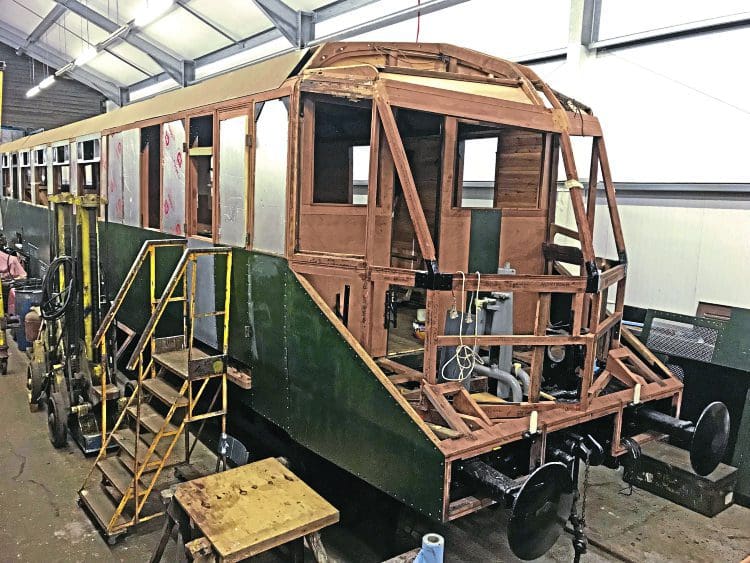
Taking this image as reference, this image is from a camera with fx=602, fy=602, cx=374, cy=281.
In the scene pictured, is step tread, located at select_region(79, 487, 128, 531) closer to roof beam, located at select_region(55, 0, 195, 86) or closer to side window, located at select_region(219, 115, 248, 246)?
side window, located at select_region(219, 115, 248, 246)

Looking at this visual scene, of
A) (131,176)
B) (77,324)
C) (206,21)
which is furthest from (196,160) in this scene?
(206,21)

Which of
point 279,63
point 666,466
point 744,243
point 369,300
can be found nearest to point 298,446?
point 369,300

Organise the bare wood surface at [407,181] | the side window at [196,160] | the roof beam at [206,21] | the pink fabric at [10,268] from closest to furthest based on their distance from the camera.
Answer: the bare wood surface at [407,181] → the side window at [196,160] → the pink fabric at [10,268] → the roof beam at [206,21]

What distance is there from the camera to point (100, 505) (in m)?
4.31

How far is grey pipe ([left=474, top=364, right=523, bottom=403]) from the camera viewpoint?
3.84 metres

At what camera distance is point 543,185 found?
4.88 m

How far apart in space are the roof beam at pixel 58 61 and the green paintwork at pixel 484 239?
17054 millimetres

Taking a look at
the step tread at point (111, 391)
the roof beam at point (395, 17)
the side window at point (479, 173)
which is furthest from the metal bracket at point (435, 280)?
the roof beam at point (395, 17)

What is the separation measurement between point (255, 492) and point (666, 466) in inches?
141

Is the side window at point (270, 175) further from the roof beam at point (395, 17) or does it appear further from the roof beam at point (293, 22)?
the roof beam at point (293, 22)

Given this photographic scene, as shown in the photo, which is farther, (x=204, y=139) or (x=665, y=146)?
(x=665, y=146)

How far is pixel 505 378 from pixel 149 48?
518 inches

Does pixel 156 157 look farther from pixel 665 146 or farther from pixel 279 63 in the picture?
pixel 665 146

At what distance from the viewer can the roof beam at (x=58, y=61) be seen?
17.8 metres
